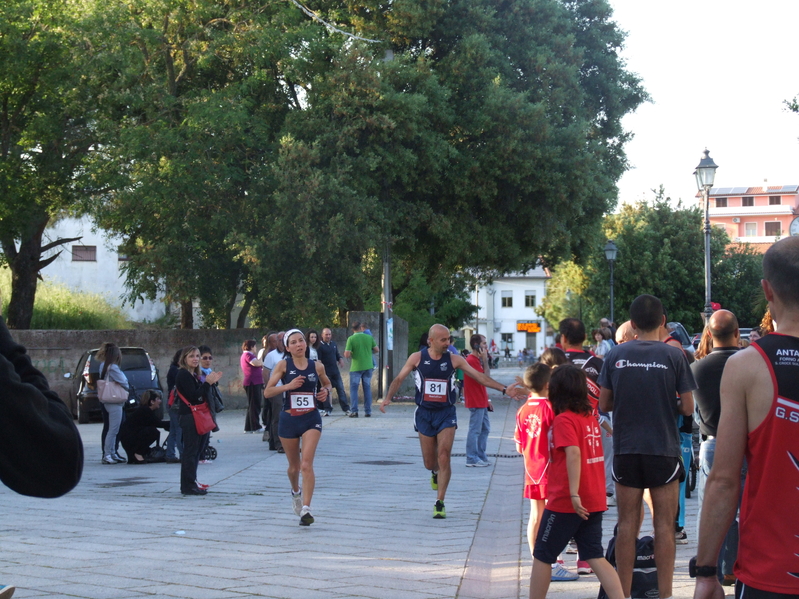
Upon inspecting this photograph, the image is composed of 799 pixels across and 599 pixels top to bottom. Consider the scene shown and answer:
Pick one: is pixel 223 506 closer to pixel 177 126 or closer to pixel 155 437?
pixel 155 437

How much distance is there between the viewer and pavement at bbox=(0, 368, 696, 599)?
6.35 m

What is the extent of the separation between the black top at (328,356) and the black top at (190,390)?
9278 millimetres

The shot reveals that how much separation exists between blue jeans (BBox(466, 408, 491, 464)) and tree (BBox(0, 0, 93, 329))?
42.2 feet

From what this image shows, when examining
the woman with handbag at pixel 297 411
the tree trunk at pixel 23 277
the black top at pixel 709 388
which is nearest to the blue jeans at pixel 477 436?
the woman with handbag at pixel 297 411

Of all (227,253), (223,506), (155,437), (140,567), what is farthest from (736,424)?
(227,253)

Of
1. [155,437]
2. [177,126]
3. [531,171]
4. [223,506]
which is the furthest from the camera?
[531,171]

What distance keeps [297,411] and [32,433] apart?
750 cm

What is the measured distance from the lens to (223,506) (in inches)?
389

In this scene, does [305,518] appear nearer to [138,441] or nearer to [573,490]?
[573,490]

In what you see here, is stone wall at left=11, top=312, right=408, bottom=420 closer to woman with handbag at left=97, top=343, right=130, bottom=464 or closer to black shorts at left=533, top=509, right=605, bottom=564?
woman with handbag at left=97, top=343, right=130, bottom=464

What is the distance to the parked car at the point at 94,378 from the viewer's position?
2053 centimetres

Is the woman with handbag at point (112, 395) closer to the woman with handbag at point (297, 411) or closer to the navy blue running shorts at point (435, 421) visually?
the woman with handbag at point (297, 411)

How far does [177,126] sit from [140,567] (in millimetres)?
17110

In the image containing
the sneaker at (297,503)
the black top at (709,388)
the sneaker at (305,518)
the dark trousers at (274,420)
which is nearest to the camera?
the black top at (709,388)
